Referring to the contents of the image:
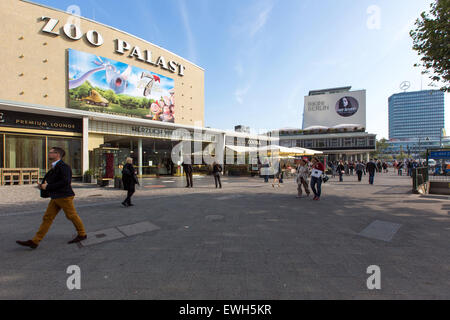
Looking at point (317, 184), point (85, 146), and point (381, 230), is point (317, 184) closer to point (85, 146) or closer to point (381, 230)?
point (381, 230)

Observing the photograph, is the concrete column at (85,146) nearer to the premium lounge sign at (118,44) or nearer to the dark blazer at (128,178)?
the premium lounge sign at (118,44)

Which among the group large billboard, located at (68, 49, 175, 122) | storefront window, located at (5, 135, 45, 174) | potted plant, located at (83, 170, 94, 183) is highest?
large billboard, located at (68, 49, 175, 122)

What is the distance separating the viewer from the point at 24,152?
13.7m

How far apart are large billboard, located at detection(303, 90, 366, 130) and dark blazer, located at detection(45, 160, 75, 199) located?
2285 inches

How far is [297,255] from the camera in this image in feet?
11.5

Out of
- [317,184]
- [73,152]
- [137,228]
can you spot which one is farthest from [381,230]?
[73,152]

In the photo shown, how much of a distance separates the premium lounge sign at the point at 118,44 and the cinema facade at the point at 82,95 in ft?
0.22

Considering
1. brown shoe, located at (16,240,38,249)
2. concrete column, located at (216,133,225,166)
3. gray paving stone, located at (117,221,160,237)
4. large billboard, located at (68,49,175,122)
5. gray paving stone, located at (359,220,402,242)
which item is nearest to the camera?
brown shoe, located at (16,240,38,249)

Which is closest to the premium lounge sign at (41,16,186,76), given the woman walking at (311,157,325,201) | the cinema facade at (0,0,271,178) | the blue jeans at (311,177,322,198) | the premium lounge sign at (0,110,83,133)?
the cinema facade at (0,0,271,178)

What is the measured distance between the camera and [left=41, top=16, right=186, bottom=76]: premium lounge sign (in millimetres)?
14906

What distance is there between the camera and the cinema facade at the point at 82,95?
13.5 meters

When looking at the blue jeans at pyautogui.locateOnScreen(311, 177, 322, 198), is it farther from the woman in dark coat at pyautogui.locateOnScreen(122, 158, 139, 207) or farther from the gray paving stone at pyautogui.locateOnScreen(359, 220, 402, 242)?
the woman in dark coat at pyautogui.locateOnScreen(122, 158, 139, 207)

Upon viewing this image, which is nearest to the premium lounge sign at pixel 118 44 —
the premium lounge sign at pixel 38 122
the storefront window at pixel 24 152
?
the premium lounge sign at pixel 38 122
